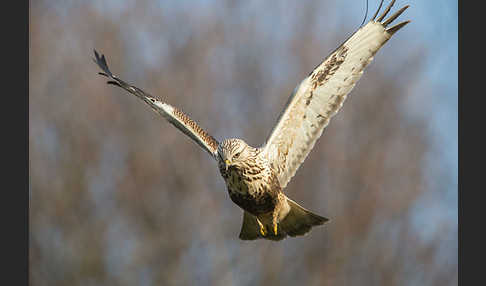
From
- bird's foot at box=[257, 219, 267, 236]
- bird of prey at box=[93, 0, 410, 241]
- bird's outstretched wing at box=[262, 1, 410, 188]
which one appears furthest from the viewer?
bird's foot at box=[257, 219, 267, 236]

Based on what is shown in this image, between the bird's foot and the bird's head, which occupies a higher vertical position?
the bird's head

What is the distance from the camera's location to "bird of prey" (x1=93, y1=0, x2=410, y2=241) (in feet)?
15.9

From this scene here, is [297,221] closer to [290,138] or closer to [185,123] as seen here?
[290,138]

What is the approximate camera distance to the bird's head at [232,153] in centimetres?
468

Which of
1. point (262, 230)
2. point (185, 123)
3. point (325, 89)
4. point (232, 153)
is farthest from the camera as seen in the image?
point (262, 230)

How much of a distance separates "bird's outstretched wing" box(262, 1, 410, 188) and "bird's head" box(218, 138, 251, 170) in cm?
36

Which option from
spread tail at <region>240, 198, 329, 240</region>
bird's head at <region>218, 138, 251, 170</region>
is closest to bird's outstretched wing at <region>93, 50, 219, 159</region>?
bird's head at <region>218, 138, 251, 170</region>

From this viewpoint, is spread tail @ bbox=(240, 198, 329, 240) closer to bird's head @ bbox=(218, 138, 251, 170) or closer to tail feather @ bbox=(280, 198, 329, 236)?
tail feather @ bbox=(280, 198, 329, 236)

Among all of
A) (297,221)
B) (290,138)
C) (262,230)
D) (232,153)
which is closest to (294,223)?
(297,221)

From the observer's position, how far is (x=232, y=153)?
4684 mm

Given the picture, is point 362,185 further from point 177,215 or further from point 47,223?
point 47,223

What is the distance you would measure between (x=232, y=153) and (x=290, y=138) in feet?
2.49

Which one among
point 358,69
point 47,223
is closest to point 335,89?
point 358,69

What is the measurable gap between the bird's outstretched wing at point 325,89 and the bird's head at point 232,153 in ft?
Answer: 1.19
